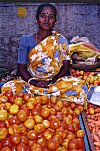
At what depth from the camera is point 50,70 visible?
4.72m

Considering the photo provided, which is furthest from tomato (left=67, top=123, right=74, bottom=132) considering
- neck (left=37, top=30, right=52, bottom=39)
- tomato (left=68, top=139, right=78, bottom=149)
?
neck (left=37, top=30, right=52, bottom=39)

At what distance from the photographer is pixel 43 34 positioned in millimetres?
4656

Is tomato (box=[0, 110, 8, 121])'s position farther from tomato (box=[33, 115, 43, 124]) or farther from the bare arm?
the bare arm

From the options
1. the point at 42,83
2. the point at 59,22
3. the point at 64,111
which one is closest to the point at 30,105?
the point at 64,111

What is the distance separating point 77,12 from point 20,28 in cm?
124

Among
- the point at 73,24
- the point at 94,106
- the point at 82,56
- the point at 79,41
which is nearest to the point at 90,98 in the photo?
the point at 94,106

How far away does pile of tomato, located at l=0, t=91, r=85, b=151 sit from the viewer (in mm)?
3305

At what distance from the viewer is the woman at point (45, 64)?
14.7ft

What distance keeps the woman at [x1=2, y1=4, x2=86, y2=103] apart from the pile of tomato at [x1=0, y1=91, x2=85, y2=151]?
0.55m

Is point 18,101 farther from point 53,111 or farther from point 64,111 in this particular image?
point 64,111

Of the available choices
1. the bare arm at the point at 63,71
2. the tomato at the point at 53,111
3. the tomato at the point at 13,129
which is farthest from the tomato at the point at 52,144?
the bare arm at the point at 63,71

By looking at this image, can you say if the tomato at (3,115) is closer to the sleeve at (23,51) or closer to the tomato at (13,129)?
the tomato at (13,129)

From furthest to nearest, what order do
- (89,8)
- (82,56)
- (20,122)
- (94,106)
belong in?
(89,8), (82,56), (94,106), (20,122)

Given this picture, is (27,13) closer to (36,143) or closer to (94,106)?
(94,106)
